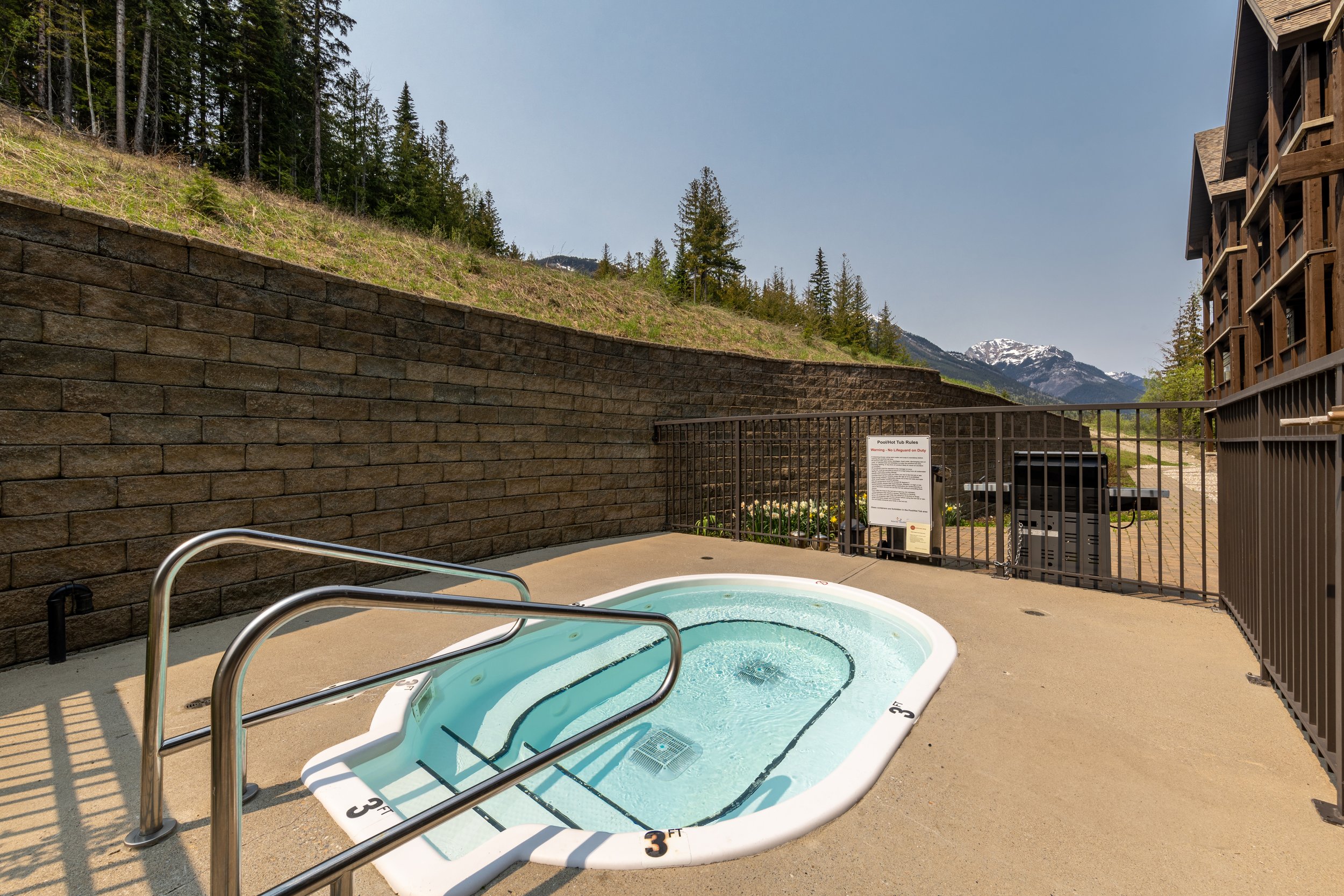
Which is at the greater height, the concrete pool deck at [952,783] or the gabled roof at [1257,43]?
the gabled roof at [1257,43]

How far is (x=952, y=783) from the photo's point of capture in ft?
5.37

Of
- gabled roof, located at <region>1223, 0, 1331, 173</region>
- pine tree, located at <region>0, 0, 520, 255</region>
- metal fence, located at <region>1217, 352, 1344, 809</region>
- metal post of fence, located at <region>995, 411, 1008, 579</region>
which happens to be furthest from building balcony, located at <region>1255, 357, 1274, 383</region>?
pine tree, located at <region>0, 0, 520, 255</region>

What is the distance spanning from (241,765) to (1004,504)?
778cm

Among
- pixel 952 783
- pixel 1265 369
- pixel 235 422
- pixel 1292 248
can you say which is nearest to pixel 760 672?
pixel 952 783

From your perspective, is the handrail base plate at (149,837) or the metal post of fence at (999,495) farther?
the metal post of fence at (999,495)

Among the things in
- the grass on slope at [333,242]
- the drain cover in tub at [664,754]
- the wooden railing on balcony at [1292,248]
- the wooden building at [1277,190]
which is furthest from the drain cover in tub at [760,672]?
the wooden railing on balcony at [1292,248]

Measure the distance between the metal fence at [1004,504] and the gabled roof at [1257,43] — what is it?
666 centimetres

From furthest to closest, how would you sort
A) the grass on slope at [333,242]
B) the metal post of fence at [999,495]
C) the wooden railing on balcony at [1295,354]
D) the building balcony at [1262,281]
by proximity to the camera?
1. the building balcony at [1262,281]
2. the wooden railing on balcony at [1295,354]
3. the grass on slope at [333,242]
4. the metal post of fence at [999,495]

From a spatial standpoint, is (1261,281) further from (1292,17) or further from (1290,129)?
(1292,17)

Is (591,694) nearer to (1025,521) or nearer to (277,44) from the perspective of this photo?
(1025,521)

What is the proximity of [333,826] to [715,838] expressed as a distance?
3.59 ft

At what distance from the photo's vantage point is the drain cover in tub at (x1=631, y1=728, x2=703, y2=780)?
2262 millimetres

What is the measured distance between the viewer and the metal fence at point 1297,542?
146cm

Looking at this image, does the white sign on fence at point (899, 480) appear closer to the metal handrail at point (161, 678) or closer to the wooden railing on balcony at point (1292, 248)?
the metal handrail at point (161, 678)
